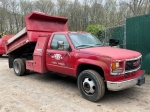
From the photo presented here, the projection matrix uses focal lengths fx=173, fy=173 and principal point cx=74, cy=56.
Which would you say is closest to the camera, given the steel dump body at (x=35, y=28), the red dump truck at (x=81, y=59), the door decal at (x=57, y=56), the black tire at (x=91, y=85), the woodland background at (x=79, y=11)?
the red dump truck at (x=81, y=59)

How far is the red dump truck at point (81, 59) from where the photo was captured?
4.45 meters

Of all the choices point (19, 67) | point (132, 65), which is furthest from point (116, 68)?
point (19, 67)

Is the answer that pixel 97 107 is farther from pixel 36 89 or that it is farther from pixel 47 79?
pixel 47 79

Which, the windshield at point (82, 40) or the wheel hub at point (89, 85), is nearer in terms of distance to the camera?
the wheel hub at point (89, 85)

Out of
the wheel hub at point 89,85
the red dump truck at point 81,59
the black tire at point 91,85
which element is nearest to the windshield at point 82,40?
the red dump truck at point 81,59

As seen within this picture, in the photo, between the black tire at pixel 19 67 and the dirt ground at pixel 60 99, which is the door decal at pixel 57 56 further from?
the black tire at pixel 19 67

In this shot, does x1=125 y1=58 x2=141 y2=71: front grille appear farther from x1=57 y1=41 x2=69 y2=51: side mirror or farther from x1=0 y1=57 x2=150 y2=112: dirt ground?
x1=57 y1=41 x2=69 y2=51: side mirror

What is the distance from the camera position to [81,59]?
5027 mm

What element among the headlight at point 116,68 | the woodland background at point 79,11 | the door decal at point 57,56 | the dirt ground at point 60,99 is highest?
the woodland background at point 79,11

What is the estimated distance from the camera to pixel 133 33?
7.55 metres

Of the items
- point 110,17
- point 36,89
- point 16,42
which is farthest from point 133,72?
point 110,17

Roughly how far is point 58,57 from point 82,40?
99 centimetres

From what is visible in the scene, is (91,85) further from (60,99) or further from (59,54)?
(59,54)

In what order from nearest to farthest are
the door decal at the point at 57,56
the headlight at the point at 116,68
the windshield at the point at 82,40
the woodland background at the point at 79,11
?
the headlight at the point at 116,68 → the windshield at the point at 82,40 → the door decal at the point at 57,56 → the woodland background at the point at 79,11
